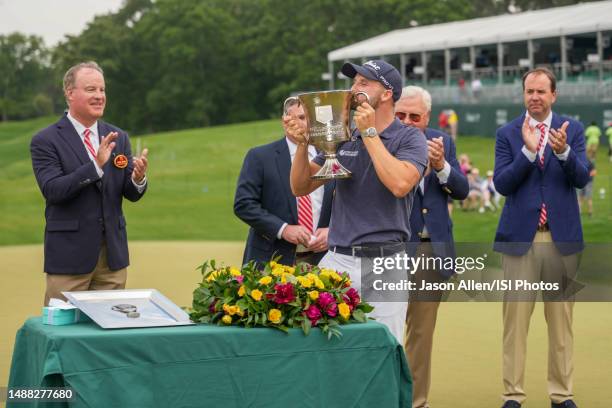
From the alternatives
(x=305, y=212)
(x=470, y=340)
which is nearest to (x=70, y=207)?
(x=305, y=212)

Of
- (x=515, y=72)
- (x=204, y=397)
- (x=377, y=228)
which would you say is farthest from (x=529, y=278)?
(x=515, y=72)

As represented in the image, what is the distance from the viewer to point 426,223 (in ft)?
22.0

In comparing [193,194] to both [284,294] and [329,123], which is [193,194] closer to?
[329,123]

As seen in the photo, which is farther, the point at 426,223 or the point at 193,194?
the point at 193,194

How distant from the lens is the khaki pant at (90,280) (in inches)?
255

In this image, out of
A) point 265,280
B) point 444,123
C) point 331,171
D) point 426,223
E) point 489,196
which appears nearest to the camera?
point 265,280

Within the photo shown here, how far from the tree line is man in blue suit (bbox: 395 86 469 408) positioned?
221 feet

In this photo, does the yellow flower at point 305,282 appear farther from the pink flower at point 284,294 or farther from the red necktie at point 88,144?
the red necktie at point 88,144

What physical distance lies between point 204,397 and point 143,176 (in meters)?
2.12

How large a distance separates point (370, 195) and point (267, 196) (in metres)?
1.82

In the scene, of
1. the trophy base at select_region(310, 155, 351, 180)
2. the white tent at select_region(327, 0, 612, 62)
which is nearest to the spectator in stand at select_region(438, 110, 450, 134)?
the white tent at select_region(327, 0, 612, 62)

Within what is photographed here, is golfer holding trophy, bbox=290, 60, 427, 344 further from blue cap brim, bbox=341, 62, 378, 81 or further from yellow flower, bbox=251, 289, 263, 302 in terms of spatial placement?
yellow flower, bbox=251, 289, 263, 302

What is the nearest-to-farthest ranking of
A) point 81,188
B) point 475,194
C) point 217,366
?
point 217,366, point 81,188, point 475,194

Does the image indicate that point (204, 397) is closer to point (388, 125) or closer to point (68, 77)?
point (388, 125)
